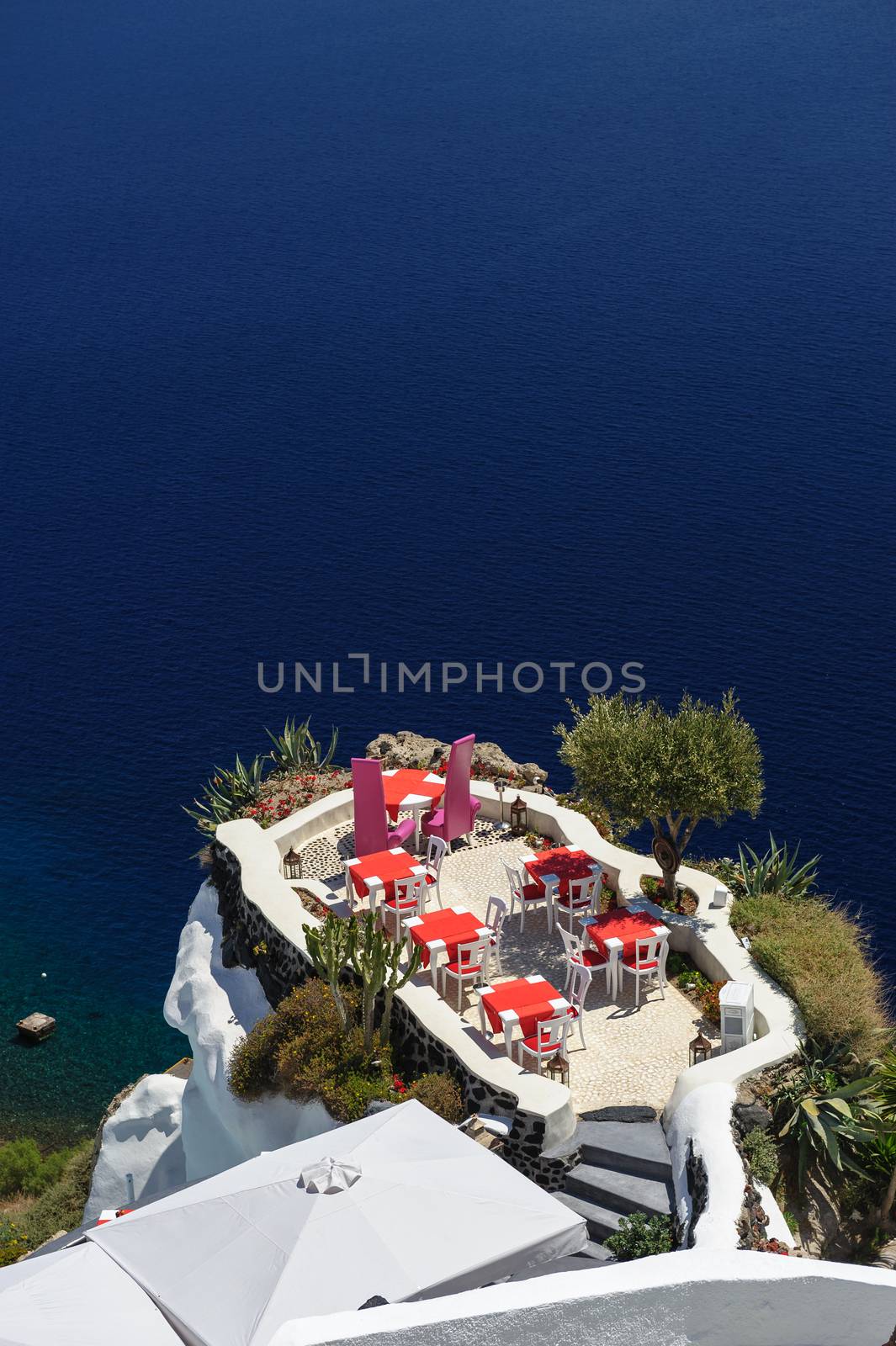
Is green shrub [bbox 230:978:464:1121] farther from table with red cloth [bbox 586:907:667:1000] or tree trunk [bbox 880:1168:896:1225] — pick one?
tree trunk [bbox 880:1168:896:1225]

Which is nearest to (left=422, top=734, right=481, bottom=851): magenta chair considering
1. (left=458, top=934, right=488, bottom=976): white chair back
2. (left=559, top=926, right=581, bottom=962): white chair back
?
(left=458, top=934, right=488, bottom=976): white chair back

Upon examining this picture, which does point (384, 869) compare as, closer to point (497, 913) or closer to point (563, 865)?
point (497, 913)

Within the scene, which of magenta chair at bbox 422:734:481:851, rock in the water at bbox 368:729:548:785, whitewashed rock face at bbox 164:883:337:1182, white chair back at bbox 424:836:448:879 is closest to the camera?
whitewashed rock face at bbox 164:883:337:1182

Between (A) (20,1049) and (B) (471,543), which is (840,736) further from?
(A) (20,1049)

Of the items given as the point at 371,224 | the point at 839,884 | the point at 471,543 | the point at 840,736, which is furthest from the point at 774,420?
the point at 371,224

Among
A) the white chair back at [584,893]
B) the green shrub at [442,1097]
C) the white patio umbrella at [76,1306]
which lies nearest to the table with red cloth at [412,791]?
the white chair back at [584,893]

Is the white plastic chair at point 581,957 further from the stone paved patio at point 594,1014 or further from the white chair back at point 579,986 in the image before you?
the stone paved patio at point 594,1014
